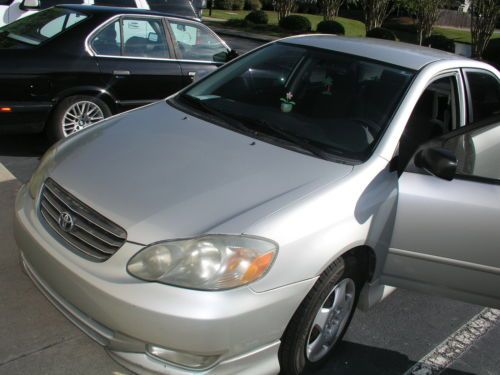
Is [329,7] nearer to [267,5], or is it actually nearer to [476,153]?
[267,5]

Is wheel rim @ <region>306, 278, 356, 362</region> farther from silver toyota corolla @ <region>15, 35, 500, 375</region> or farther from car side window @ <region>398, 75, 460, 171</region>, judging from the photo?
car side window @ <region>398, 75, 460, 171</region>

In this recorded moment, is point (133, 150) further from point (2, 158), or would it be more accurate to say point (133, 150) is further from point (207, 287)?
point (2, 158)

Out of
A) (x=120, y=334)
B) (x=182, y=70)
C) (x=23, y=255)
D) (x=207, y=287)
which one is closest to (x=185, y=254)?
(x=207, y=287)

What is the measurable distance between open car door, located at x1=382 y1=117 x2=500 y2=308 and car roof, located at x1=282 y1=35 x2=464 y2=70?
2.21 ft

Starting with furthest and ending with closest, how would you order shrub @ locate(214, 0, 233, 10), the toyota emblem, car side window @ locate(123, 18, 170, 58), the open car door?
1. shrub @ locate(214, 0, 233, 10)
2. car side window @ locate(123, 18, 170, 58)
3. the open car door
4. the toyota emblem

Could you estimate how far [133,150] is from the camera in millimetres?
2951

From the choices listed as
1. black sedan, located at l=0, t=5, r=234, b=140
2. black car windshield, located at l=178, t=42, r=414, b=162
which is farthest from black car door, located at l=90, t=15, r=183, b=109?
black car windshield, located at l=178, t=42, r=414, b=162

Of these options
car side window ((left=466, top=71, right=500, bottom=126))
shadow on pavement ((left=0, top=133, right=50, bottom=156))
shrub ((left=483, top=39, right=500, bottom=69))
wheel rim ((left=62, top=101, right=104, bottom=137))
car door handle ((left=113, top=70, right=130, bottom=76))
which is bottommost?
shadow on pavement ((left=0, top=133, right=50, bottom=156))

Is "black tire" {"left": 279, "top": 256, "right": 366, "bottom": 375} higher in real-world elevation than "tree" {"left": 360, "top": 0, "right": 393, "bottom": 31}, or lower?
lower

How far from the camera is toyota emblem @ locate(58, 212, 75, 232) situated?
2531 mm

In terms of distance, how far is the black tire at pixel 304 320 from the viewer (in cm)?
246

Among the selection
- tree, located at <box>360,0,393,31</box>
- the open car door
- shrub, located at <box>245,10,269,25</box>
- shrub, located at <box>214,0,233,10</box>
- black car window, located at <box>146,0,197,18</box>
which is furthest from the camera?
shrub, located at <box>214,0,233,10</box>

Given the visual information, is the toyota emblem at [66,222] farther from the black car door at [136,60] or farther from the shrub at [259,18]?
the shrub at [259,18]

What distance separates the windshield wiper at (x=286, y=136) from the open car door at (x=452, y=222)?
1.50ft
